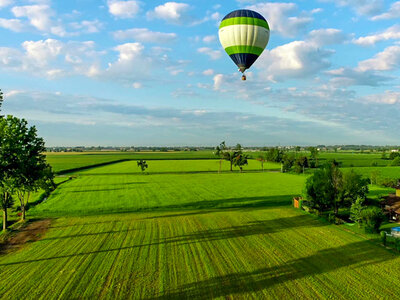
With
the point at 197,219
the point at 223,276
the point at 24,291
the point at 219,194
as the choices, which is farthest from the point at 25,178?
the point at 219,194

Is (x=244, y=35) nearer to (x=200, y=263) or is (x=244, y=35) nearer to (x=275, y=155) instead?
(x=200, y=263)

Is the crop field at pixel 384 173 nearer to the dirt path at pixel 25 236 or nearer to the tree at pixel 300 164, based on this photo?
the tree at pixel 300 164

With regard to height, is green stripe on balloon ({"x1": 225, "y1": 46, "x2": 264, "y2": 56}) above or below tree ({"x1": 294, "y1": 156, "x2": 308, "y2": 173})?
above

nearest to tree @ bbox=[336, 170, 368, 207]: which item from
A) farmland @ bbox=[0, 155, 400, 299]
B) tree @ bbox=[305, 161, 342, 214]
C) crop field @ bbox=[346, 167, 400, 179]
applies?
tree @ bbox=[305, 161, 342, 214]

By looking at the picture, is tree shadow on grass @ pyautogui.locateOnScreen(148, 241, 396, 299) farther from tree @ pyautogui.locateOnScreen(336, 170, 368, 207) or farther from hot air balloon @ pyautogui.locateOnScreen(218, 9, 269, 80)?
hot air balloon @ pyautogui.locateOnScreen(218, 9, 269, 80)

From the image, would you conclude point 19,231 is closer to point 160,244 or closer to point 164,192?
point 160,244
